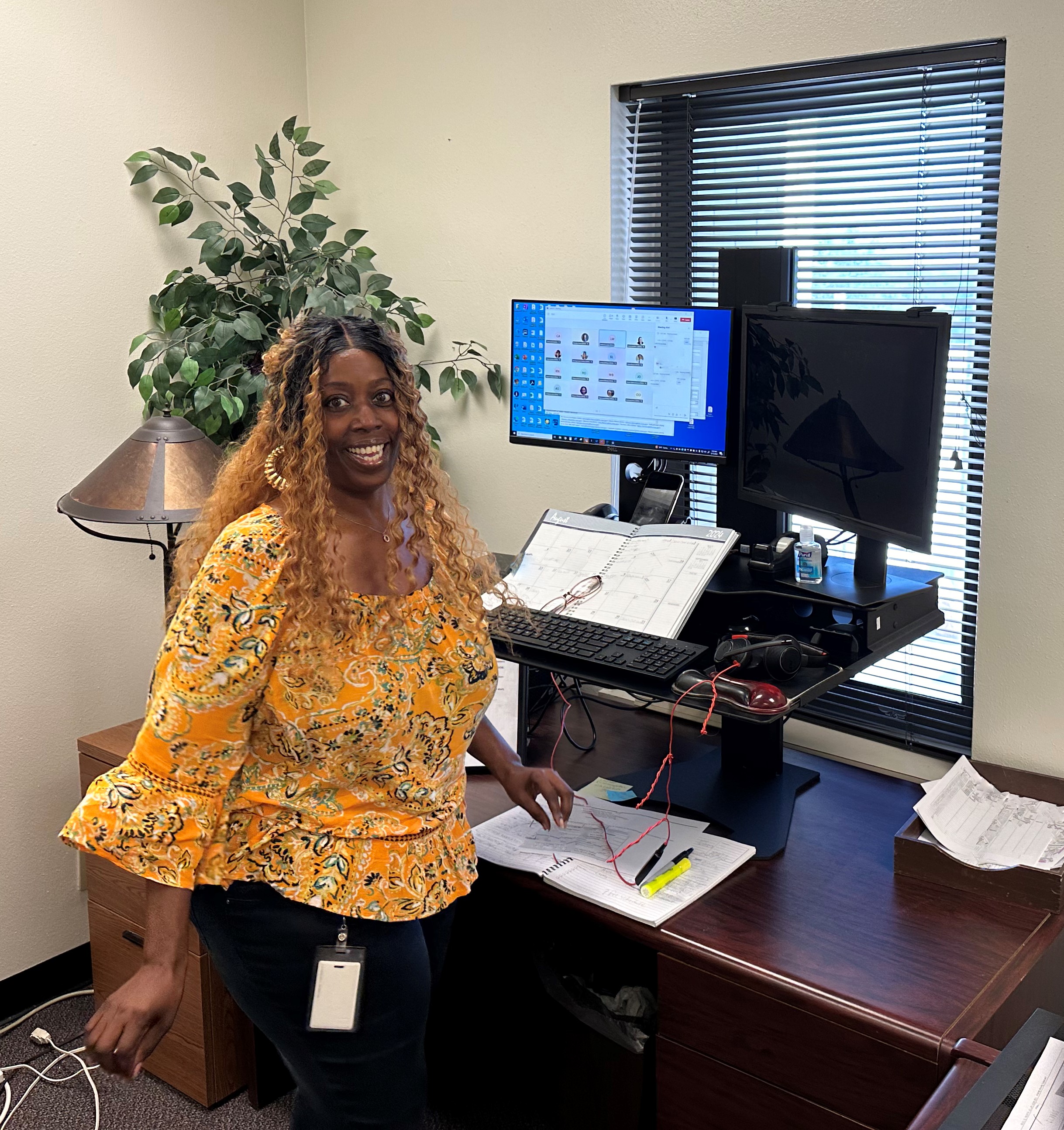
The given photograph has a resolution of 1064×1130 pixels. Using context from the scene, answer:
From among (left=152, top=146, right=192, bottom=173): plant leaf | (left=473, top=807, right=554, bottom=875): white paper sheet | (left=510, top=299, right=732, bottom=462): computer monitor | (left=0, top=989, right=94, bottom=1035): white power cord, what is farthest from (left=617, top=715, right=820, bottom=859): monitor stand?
(left=152, top=146, right=192, bottom=173): plant leaf

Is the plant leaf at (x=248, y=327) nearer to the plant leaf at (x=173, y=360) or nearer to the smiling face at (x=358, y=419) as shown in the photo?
the plant leaf at (x=173, y=360)

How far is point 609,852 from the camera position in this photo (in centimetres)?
176

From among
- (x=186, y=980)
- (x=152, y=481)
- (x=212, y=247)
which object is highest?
(x=212, y=247)

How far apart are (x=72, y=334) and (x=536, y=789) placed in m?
1.50

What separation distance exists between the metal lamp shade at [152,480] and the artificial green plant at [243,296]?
0.24 metres

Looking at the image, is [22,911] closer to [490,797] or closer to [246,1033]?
[246,1033]

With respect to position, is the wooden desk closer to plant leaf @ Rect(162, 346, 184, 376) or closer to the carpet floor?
the carpet floor

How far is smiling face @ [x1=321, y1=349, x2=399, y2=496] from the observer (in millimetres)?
1389

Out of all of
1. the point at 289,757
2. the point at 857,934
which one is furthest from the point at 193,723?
the point at 857,934

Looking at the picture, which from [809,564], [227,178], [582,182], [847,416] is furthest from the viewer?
[227,178]

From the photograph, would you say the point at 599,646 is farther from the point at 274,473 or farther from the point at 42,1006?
the point at 42,1006

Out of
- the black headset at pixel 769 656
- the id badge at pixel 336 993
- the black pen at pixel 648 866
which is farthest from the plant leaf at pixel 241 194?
the id badge at pixel 336 993

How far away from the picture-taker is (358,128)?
278cm

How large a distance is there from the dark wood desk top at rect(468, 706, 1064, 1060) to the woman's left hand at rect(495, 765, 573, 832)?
10 cm
